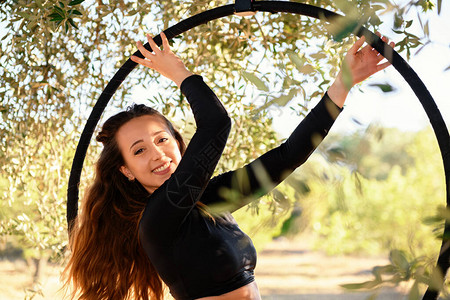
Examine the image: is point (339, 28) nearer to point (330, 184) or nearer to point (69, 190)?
point (330, 184)

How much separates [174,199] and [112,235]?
0.58 m

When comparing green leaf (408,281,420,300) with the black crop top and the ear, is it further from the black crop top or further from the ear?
the ear

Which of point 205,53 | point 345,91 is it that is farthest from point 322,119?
point 205,53

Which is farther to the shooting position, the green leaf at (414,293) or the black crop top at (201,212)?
the black crop top at (201,212)

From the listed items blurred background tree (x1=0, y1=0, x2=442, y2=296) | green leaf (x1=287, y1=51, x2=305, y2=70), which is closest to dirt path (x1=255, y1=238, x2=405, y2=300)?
blurred background tree (x1=0, y1=0, x2=442, y2=296)

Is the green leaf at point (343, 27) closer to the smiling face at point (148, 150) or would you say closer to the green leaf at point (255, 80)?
the green leaf at point (255, 80)

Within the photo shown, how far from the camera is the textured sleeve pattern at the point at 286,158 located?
1.62 metres

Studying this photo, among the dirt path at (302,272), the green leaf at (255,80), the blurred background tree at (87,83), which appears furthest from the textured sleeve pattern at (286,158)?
the dirt path at (302,272)

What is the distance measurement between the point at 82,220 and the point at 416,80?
130cm

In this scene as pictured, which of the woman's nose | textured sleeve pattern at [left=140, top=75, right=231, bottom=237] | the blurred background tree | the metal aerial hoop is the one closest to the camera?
the metal aerial hoop

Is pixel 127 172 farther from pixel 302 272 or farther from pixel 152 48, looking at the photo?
pixel 302 272

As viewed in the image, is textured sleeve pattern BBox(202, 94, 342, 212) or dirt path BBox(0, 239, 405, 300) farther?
dirt path BBox(0, 239, 405, 300)

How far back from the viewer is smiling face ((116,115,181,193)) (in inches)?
73.9

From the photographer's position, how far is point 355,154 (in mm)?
911
